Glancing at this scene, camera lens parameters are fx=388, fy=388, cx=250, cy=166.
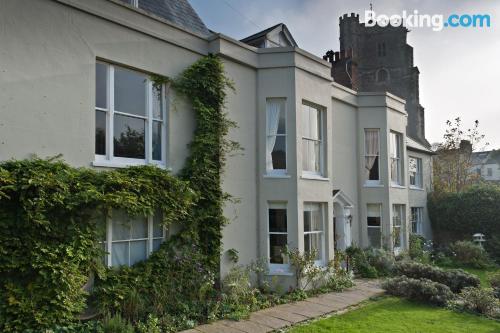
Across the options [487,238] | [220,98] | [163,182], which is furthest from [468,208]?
[163,182]

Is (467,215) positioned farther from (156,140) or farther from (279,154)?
(156,140)

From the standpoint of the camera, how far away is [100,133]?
8.33m

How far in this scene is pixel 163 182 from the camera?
8711mm

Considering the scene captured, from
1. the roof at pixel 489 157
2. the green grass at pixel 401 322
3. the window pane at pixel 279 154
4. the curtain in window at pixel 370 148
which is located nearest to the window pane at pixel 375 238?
the curtain in window at pixel 370 148

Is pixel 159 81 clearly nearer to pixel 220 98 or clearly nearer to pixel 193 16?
pixel 220 98

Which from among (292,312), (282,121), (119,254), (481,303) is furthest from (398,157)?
(119,254)

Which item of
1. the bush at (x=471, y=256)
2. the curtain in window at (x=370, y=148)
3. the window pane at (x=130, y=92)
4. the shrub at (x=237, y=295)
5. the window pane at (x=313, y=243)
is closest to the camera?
the window pane at (x=130, y=92)

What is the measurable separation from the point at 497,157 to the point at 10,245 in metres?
79.5

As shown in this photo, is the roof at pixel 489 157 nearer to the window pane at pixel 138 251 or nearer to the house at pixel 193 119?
the house at pixel 193 119

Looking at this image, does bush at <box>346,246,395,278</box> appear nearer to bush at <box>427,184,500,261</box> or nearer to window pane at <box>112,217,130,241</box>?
bush at <box>427,184,500,261</box>

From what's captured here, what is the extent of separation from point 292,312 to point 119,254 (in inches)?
168

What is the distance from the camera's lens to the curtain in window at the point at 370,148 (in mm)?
16469

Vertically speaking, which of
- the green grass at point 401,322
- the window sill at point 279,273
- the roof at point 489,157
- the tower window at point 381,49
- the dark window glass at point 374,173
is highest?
the tower window at point 381,49

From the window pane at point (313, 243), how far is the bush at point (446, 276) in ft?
9.43
